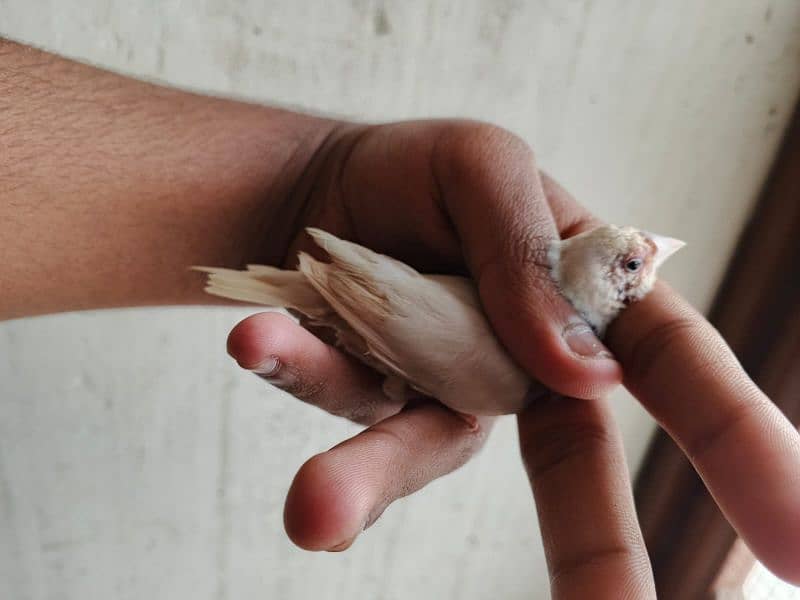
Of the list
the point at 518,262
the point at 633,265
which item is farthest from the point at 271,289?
the point at 633,265

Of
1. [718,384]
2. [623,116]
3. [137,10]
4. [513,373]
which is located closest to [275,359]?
[513,373]

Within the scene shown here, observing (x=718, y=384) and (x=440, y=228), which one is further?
(x=440, y=228)

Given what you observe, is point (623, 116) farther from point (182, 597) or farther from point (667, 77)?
point (182, 597)

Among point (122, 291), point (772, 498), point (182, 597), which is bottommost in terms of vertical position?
point (182, 597)

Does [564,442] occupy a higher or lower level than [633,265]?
lower

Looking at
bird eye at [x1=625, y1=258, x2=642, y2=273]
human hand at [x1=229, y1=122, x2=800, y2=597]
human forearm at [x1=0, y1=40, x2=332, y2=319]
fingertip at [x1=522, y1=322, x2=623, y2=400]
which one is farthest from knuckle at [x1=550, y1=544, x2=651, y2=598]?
human forearm at [x1=0, y1=40, x2=332, y2=319]

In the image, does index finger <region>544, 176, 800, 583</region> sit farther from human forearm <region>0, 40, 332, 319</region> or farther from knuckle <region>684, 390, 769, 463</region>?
human forearm <region>0, 40, 332, 319</region>

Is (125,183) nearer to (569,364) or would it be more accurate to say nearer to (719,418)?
(569,364)
